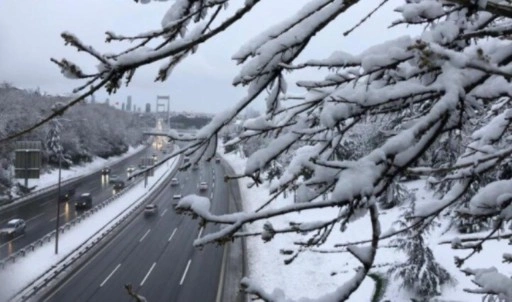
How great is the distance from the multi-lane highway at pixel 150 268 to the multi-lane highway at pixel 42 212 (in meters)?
4.71

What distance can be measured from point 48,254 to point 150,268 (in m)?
5.28

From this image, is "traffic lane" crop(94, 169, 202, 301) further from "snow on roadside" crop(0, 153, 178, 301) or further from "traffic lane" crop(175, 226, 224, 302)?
"snow on roadside" crop(0, 153, 178, 301)

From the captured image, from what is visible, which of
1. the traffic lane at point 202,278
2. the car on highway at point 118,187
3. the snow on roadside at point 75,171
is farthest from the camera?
the snow on roadside at point 75,171

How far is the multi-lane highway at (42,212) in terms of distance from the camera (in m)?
27.4

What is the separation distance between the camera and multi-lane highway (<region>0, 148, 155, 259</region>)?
27362 millimetres

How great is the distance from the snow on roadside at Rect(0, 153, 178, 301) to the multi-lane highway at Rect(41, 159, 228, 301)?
1.38 m

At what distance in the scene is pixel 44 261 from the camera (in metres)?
22.9

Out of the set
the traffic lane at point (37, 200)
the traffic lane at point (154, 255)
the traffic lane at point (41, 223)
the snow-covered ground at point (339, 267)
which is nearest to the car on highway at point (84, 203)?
the traffic lane at point (41, 223)

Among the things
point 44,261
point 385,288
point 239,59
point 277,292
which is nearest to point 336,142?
point 239,59

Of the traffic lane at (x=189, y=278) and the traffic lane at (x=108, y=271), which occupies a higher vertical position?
the traffic lane at (x=189, y=278)

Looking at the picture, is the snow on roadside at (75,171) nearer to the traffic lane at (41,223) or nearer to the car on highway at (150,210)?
the traffic lane at (41,223)

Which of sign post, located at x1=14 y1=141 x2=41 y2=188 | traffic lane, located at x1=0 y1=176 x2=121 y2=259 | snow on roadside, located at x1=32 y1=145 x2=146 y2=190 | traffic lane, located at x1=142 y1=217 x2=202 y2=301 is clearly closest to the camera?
traffic lane, located at x1=142 y1=217 x2=202 y2=301

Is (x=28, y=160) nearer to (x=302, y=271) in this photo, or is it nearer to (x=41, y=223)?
(x=41, y=223)

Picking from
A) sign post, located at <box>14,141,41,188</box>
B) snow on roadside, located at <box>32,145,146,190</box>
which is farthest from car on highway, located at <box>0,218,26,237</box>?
snow on roadside, located at <box>32,145,146,190</box>
